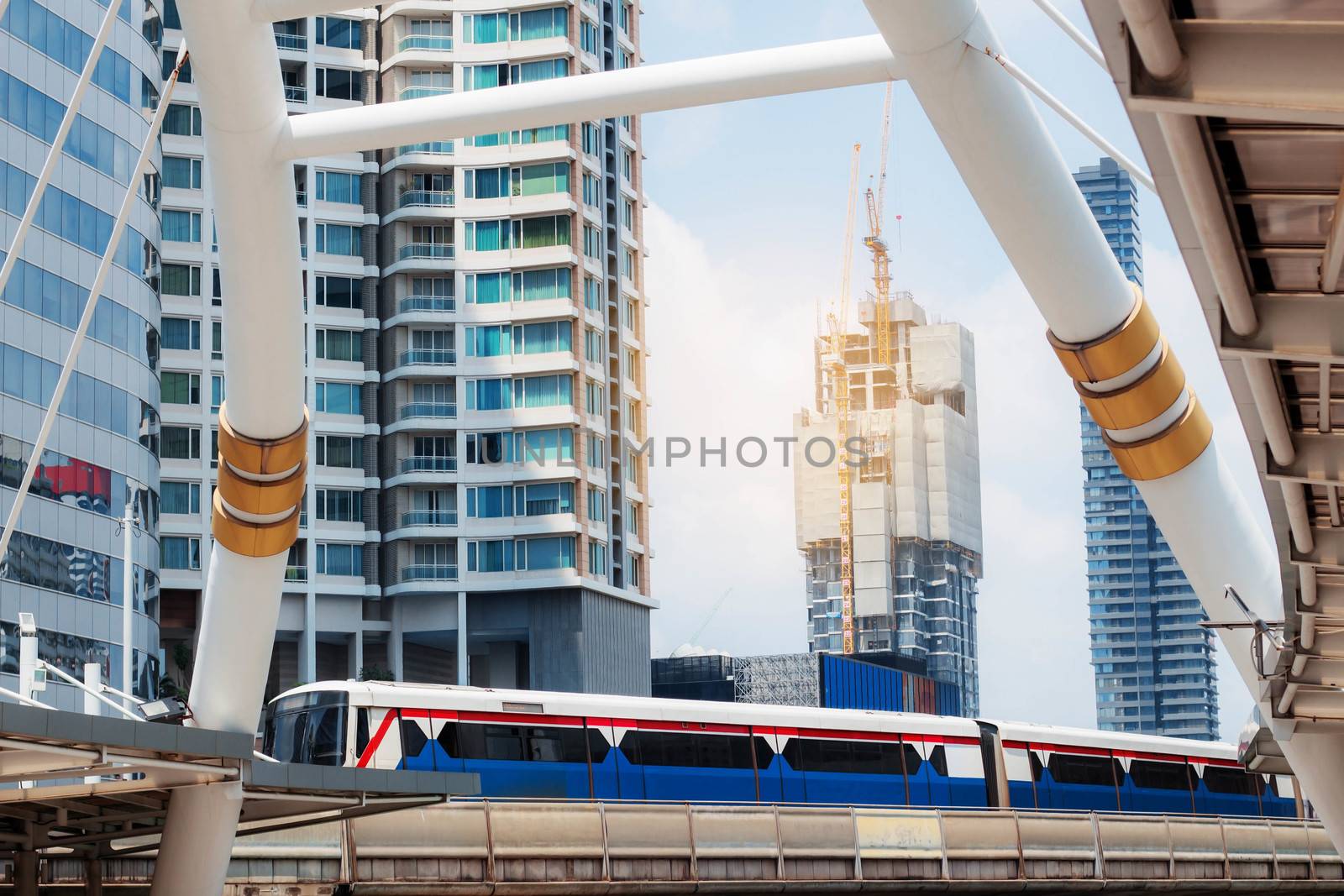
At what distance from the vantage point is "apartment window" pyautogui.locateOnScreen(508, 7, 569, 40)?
8956 cm

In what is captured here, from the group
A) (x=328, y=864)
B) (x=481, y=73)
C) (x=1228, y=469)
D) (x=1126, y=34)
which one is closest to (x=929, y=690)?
(x=481, y=73)

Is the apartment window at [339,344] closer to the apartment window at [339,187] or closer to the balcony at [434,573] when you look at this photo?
the apartment window at [339,187]

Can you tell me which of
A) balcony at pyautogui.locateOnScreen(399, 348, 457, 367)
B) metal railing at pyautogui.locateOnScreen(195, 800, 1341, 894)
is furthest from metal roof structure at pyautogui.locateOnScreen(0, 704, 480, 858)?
balcony at pyautogui.locateOnScreen(399, 348, 457, 367)

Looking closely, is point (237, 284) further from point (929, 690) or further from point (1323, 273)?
point (929, 690)

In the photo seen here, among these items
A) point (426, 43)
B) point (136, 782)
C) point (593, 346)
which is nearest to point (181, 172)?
point (426, 43)

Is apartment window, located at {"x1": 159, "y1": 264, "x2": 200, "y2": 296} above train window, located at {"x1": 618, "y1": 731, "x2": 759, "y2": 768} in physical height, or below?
above

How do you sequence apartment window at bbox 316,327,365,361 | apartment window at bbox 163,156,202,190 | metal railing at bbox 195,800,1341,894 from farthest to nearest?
apartment window at bbox 316,327,365,361 → apartment window at bbox 163,156,202,190 → metal railing at bbox 195,800,1341,894

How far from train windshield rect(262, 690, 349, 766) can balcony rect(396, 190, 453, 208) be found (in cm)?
6064

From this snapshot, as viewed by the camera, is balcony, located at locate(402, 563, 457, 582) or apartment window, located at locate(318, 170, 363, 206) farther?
apartment window, located at locate(318, 170, 363, 206)

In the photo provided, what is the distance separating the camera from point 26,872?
1953cm

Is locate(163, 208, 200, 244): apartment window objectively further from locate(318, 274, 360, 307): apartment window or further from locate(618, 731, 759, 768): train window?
locate(618, 731, 759, 768): train window

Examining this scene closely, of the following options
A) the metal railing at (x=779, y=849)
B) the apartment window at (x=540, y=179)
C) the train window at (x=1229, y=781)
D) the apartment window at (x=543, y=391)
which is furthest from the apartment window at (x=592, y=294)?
the metal railing at (x=779, y=849)

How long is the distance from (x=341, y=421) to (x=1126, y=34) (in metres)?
86.5

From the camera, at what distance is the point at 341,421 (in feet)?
295
